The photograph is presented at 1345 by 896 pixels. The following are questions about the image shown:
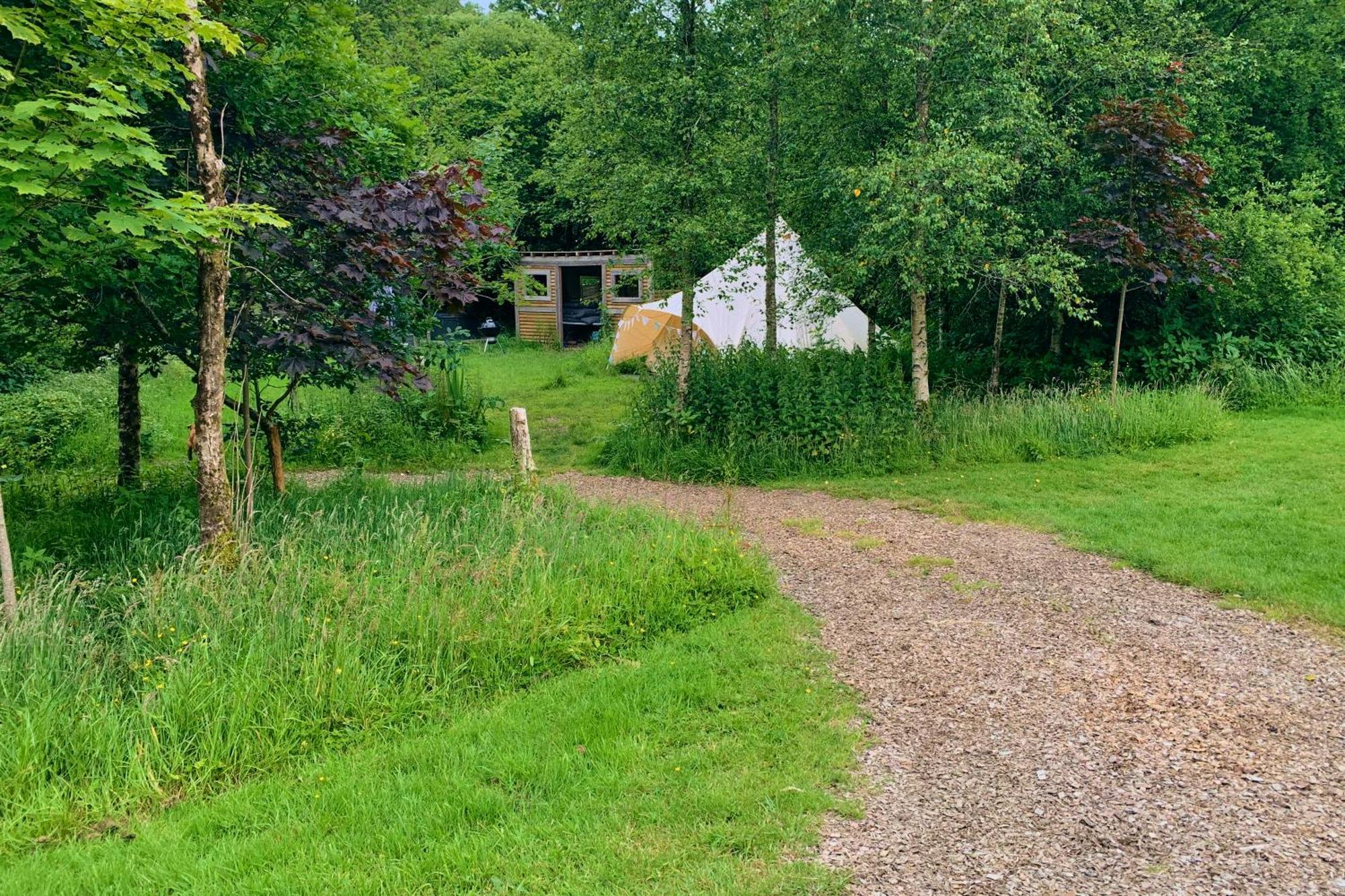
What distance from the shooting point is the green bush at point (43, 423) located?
934 centimetres

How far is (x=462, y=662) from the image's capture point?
14.0 ft

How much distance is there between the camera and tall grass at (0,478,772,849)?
340 cm

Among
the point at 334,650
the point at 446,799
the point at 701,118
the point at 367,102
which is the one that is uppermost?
the point at 701,118

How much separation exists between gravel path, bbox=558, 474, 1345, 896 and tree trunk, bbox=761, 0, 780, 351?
196 inches

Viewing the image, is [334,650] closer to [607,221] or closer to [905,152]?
[607,221]

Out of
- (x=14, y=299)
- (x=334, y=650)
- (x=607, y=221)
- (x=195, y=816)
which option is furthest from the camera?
(x=607, y=221)

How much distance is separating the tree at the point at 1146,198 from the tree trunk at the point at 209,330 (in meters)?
8.94

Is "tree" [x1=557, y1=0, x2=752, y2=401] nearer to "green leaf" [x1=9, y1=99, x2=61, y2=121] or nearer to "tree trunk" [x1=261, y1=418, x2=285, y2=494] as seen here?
"tree trunk" [x1=261, y1=418, x2=285, y2=494]

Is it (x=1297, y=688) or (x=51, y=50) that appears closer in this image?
(x=51, y=50)

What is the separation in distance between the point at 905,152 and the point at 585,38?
12.1 feet

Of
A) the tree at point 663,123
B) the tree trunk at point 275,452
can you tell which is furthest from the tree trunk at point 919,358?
the tree trunk at point 275,452

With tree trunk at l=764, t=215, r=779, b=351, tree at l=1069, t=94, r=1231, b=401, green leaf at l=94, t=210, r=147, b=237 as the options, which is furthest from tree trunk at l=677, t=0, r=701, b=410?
green leaf at l=94, t=210, r=147, b=237

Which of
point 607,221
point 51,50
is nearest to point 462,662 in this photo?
point 51,50

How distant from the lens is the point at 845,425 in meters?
9.79
